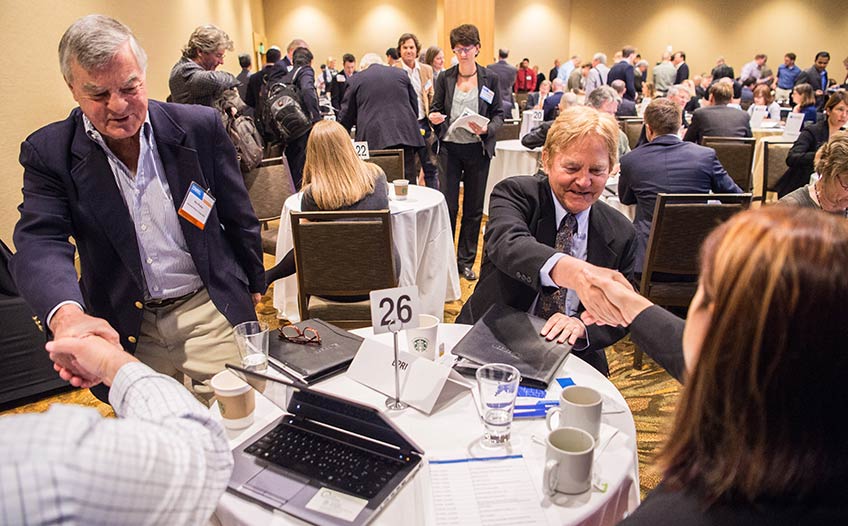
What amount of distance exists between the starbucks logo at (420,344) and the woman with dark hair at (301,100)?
4.03 meters

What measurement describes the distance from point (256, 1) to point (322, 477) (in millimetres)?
15576

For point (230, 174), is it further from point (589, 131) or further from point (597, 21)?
point (597, 21)

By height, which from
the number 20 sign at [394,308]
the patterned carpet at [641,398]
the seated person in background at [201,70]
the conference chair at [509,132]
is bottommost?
the patterned carpet at [641,398]

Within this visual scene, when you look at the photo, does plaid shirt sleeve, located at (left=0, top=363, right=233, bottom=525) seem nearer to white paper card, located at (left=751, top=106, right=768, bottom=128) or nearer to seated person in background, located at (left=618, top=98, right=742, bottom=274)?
seated person in background, located at (left=618, top=98, right=742, bottom=274)

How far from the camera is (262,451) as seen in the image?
1188 millimetres

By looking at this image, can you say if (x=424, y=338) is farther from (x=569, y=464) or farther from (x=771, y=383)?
A: (x=771, y=383)

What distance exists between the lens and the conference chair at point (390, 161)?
4375 mm

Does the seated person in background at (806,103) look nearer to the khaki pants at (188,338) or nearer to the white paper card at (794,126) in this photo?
the white paper card at (794,126)

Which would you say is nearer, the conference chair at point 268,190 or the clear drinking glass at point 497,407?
the clear drinking glass at point 497,407

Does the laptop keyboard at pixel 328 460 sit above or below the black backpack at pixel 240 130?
below

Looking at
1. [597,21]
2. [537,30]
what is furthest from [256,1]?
[597,21]

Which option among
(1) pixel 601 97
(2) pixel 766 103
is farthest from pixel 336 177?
(2) pixel 766 103

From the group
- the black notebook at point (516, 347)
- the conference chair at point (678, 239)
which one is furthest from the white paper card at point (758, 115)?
the black notebook at point (516, 347)

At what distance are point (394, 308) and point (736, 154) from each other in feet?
15.5
